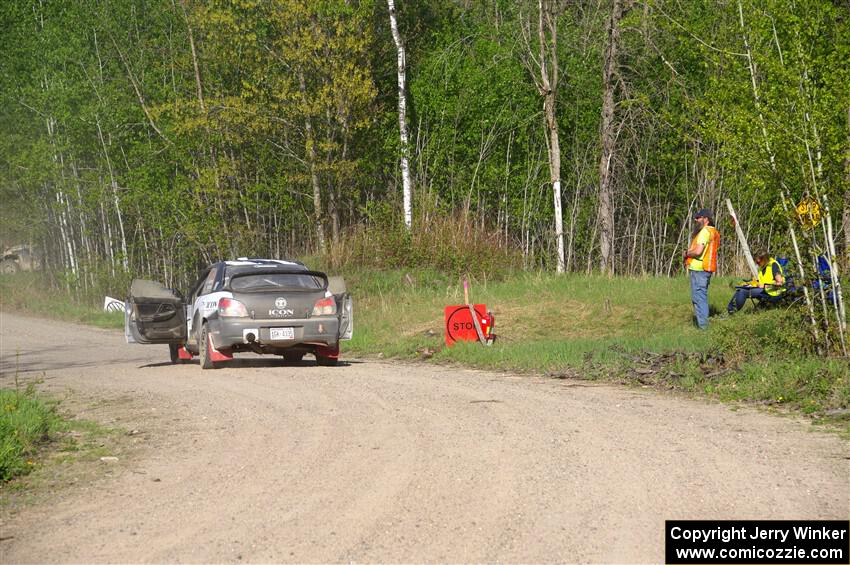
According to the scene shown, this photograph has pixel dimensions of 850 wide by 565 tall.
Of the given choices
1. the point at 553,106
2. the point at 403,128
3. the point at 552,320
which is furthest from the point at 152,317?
the point at 403,128

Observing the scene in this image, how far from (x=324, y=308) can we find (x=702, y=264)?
6478 mm

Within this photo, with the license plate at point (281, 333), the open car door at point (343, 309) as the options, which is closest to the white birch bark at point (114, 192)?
the open car door at point (343, 309)

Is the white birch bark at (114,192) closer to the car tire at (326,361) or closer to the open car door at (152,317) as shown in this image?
the open car door at (152,317)

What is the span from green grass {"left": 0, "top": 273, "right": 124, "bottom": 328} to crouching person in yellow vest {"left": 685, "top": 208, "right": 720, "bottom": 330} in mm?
18635

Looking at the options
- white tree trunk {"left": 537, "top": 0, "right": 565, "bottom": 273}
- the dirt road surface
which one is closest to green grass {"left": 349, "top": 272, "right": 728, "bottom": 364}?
the dirt road surface

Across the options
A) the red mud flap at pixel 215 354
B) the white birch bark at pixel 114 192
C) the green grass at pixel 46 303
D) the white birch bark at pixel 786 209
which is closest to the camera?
the white birch bark at pixel 786 209

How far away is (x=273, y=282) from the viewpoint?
16656 mm

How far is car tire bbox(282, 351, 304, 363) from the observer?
17500 mm

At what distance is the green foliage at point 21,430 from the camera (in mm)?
8461

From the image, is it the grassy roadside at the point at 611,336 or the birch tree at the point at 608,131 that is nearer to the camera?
the grassy roadside at the point at 611,336

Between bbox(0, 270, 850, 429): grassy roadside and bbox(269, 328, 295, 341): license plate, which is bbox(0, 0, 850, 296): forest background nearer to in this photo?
bbox(0, 270, 850, 429): grassy roadside

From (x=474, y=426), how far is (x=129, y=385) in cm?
661

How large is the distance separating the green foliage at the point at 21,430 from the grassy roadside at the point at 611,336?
23.1 ft

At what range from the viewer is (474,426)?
10.0m
